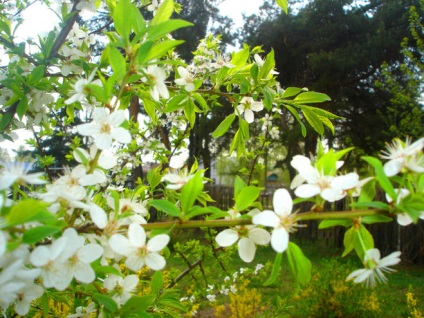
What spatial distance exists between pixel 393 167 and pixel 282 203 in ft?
0.60

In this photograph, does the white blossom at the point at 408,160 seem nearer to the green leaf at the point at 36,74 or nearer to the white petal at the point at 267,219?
the white petal at the point at 267,219

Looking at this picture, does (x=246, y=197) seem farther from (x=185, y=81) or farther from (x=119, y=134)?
(x=185, y=81)

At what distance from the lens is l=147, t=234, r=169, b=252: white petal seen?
2.08ft

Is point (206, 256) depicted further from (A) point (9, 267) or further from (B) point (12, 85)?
(A) point (9, 267)

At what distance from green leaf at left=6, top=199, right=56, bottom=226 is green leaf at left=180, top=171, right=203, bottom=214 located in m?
0.21

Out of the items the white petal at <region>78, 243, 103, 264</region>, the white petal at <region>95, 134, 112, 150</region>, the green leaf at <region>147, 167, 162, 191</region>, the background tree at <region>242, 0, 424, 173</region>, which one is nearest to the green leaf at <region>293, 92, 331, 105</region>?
the green leaf at <region>147, 167, 162, 191</region>

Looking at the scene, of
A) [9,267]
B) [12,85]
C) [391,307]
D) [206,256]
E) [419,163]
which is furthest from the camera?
[391,307]

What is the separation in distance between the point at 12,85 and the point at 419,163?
101 centimetres

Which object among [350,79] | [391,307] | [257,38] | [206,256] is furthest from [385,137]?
[206,256]

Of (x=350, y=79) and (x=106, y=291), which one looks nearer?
(x=106, y=291)

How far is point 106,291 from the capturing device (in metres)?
0.87

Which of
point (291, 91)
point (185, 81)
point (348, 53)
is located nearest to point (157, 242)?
point (185, 81)

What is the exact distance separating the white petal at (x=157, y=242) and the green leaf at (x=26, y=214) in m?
0.16

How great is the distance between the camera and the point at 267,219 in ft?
1.99
